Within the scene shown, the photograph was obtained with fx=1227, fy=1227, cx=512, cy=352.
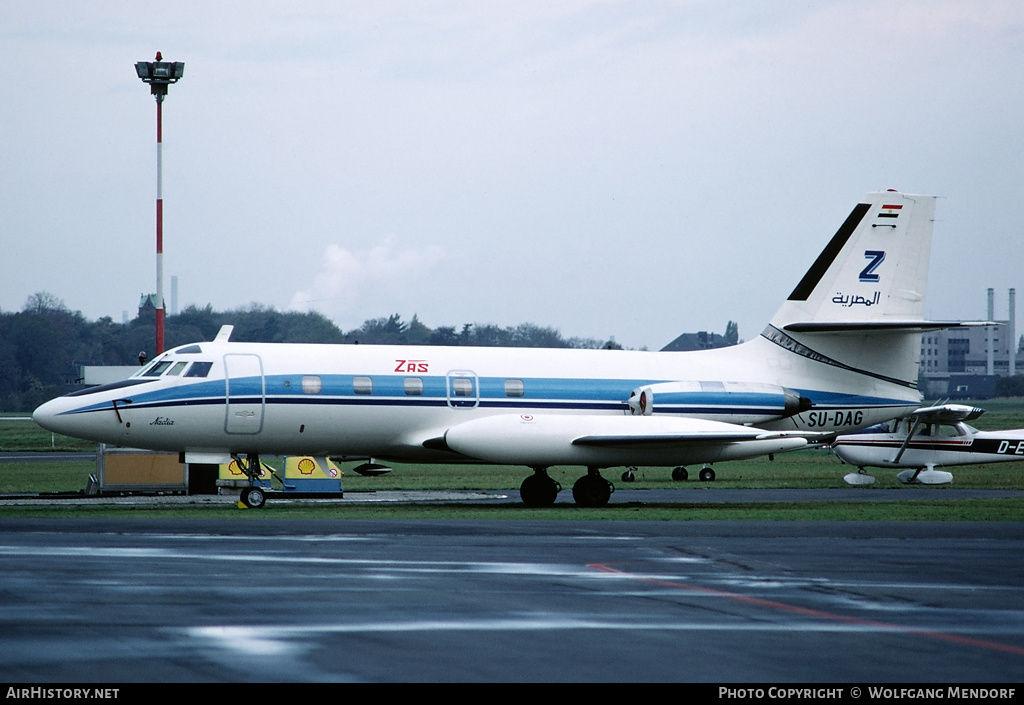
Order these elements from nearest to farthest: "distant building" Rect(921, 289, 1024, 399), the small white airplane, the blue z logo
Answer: the blue z logo < the small white airplane < "distant building" Rect(921, 289, 1024, 399)

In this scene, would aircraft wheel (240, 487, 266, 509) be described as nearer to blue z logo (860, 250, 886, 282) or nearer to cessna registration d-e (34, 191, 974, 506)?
cessna registration d-e (34, 191, 974, 506)

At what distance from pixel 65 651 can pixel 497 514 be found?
1521 centimetres

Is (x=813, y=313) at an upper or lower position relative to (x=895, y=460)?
upper

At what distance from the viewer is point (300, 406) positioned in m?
25.2

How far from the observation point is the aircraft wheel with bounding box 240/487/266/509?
80.5 feet

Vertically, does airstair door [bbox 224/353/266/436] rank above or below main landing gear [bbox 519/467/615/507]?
above

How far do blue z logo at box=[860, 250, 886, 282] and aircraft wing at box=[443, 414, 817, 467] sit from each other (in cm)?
483

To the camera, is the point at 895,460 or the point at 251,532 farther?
the point at 895,460

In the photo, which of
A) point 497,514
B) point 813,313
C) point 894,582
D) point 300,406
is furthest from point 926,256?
point 894,582

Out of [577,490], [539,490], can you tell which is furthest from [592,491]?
[539,490]

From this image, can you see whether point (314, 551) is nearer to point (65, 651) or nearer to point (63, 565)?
point (63, 565)

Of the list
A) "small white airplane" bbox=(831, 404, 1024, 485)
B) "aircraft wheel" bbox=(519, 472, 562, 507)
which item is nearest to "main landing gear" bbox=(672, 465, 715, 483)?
"small white airplane" bbox=(831, 404, 1024, 485)

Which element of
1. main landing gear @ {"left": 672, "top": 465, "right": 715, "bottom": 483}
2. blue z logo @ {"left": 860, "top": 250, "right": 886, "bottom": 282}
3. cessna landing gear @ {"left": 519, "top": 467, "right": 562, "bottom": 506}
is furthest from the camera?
main landing gear @ {"left": 672, "top": 465, "right": 715, "bottom": 483}
